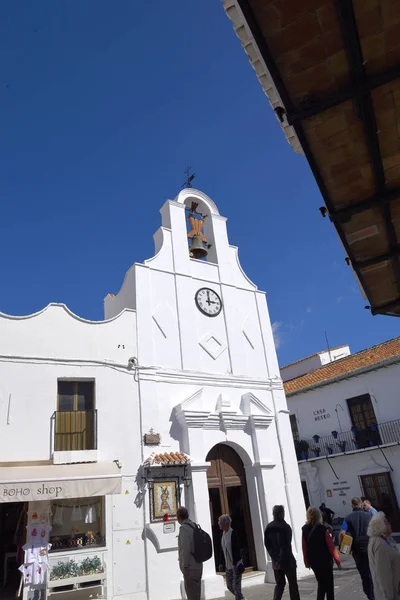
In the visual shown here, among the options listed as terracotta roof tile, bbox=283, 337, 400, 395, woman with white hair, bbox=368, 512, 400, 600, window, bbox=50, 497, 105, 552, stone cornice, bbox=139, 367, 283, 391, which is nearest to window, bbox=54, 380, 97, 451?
window, bbox=50, 497, 105, 552

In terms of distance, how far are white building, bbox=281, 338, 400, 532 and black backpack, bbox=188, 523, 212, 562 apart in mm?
14021

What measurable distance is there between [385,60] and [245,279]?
12.6m

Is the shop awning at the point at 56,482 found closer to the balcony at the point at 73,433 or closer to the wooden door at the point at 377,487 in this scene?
the balcony at the point at 73,433

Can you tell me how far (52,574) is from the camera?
8.84 metres

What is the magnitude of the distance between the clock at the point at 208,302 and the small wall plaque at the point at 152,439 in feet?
13.3

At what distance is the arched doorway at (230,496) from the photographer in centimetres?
1165

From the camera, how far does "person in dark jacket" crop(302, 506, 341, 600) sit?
6180 mm

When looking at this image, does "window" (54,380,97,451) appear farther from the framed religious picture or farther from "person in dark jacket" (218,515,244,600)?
"person in dark jacket" (218,515,244,600)

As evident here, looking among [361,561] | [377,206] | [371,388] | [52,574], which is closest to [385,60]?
[377,206]

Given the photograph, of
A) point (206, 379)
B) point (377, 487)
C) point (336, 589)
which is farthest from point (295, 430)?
point (336, 589)

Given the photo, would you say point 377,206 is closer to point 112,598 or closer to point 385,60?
point 385,60

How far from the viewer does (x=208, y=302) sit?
545 inches

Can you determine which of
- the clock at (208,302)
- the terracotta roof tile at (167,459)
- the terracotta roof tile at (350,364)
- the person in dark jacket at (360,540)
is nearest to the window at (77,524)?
the terracotta roof tile at (167,459)

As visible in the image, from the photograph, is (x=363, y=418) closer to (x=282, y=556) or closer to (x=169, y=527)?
(x=169, y=527)
